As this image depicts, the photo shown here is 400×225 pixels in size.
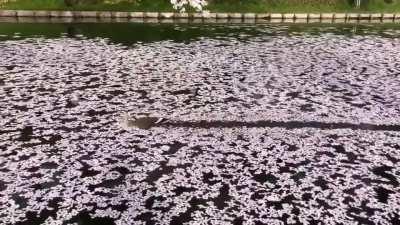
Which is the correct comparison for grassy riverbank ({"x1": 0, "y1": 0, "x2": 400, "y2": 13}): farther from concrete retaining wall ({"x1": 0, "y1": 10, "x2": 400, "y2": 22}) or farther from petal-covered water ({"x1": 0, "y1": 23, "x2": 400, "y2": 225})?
petal-covered water ({"x1": 0, "y1": 23, "x2": 400, "y2": 225})

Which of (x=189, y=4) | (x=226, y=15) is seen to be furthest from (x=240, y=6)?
(x=189, y=4)

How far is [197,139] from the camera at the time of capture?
10352mm

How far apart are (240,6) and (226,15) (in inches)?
85.2

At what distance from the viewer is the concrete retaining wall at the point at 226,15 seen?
3051 centimetres

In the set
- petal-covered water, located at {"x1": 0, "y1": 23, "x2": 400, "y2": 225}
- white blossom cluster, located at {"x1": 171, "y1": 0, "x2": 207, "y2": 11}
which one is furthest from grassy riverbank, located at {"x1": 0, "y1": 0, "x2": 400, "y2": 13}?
petal-covered water, located at {"x1": 0, "y1": 23, "x2": 400, "y2": 225}

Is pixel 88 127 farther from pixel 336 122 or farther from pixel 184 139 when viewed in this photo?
pixel 336 122

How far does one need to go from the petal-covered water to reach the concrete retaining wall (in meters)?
12.0

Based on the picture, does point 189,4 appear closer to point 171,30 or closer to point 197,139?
point 171,30

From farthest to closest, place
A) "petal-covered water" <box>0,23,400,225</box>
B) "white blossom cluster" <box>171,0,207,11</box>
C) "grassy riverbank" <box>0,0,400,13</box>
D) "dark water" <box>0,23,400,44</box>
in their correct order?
"grassy riverbank" <box>0,0,400,13</box> → "white blossom cluster" <box>171,0,207,11</box> → "dark water" <box>0,23,400,44</box> → "petal-covered water" <box>0,23,400,225</box>

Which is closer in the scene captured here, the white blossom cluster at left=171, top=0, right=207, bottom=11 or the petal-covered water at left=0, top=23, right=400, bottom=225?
the petal-covered water at left=0, top=23, right=400, bottom=225

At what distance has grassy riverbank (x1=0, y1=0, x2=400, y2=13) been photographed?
105 feet

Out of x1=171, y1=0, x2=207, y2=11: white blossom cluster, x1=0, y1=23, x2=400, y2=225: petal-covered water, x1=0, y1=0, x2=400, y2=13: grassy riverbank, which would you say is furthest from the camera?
x1=0, y1=0, x2=400, y2=13: grassy riverbank

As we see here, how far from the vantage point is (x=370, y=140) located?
10.4 m

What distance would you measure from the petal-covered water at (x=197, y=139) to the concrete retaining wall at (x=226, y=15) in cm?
1199
